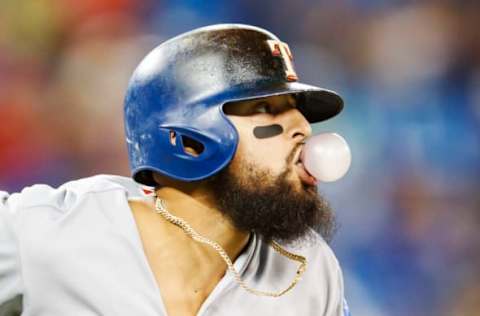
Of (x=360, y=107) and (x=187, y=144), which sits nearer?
(x=187, y=144)

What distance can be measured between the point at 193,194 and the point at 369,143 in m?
1.59

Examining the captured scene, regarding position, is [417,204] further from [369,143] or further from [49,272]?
[49,272]

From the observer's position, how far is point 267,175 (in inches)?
65.7

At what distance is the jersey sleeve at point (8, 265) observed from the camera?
154cm

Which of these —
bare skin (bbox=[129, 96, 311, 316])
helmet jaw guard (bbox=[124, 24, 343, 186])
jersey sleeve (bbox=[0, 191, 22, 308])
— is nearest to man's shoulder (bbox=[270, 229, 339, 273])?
bare skin (bbox=[129, 96, 311, 316])

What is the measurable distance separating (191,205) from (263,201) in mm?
161

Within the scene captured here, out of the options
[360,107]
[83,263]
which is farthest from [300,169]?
[360,107]

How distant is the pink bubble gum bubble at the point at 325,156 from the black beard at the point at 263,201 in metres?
0.05

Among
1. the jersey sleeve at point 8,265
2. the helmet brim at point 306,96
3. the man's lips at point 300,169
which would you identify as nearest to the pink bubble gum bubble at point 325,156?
the man's lips at point 300,169

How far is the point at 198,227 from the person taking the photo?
1727mm

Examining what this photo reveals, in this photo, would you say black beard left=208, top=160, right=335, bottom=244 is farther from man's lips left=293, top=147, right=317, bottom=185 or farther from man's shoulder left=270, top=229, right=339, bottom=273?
man's shoulder left=270, top=229, right=339, bottom=273

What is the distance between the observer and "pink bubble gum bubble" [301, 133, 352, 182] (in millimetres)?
1652

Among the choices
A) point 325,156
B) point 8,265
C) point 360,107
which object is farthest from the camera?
point 360,107

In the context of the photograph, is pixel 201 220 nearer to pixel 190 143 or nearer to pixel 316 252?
pixel 190 143
